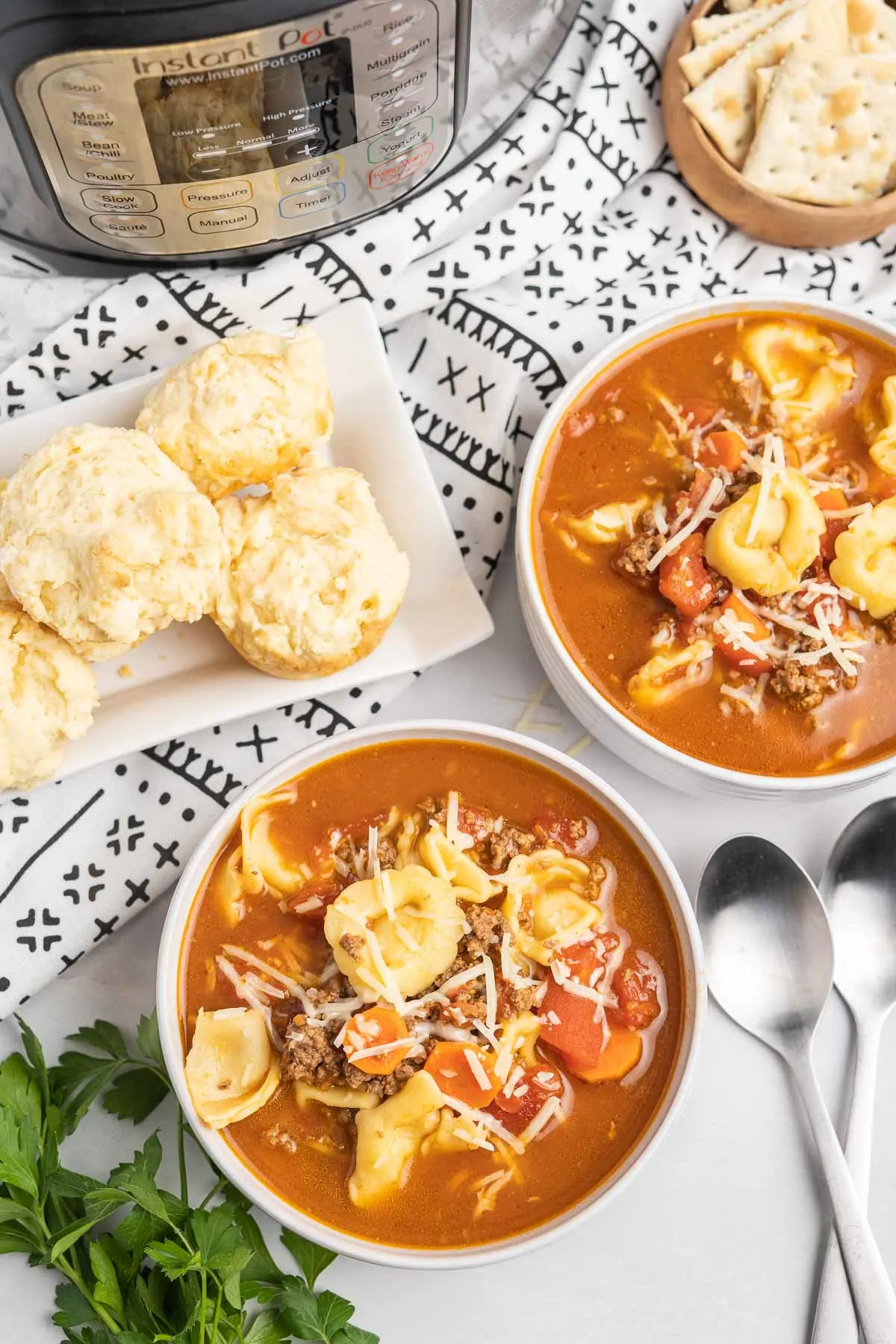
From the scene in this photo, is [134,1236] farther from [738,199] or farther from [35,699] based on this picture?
[738,199]

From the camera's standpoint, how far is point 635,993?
229 centimetres

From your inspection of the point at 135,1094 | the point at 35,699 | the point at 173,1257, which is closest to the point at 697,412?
the point at 35,699

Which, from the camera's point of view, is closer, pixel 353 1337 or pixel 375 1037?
pixel 375 1037

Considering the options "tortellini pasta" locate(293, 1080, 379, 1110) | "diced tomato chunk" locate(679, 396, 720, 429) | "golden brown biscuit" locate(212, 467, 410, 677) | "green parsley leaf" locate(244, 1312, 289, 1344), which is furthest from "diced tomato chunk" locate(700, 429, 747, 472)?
"green parsley leaf" locate(244, 1312, 289, 1344)

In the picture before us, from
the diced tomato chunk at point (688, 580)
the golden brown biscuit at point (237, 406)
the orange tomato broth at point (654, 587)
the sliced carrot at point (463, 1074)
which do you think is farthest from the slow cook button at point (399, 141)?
the sliced carrot at point (463, 1074)

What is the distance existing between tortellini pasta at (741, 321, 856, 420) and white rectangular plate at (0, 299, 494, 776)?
770mm

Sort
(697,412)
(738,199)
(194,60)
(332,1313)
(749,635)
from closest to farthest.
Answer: (194,60), (332,1313), (749,635), (697,412), (738,199)

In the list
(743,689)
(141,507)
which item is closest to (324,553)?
(141,507)

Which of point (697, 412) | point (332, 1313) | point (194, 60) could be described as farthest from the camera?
point (697, 412)

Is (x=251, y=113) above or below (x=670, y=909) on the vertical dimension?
above

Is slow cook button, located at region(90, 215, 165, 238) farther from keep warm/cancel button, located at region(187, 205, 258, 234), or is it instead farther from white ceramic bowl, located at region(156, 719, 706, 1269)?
white ceramic bowl, located at region(156, 719, 706, 1269)

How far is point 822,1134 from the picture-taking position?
8.22 feet

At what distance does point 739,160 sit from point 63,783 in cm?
207

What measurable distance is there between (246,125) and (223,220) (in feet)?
0.87
